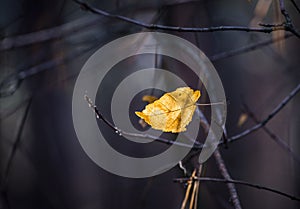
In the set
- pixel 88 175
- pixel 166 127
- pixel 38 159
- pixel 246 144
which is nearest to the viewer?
pixel 166 127

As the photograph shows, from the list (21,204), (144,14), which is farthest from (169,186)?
(144,14)

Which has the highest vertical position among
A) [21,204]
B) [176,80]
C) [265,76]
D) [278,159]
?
[265,76]

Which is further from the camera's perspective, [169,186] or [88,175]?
[88,175]

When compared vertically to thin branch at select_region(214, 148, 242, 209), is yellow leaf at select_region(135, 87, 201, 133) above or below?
above

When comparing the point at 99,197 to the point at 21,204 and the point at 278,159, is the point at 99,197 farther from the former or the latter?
the point at 278,159

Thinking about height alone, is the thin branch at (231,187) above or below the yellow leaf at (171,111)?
below

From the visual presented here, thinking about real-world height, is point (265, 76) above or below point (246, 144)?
above

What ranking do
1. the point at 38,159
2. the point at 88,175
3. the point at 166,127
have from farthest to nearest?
1. the point at 88,175
2. the point at 38,159
3. the point at 166,127
